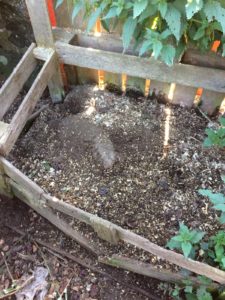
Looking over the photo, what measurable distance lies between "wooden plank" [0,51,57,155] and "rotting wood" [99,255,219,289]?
3.09ft

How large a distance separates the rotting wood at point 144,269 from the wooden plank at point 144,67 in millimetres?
1247

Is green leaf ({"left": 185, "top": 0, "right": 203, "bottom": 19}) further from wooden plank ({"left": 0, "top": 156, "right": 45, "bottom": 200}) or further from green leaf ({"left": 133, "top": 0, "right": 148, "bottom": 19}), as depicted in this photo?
wooden plank ({"left": 0, "top": 156, "right": 45, "bottom": 200})

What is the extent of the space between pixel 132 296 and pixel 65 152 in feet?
3.63

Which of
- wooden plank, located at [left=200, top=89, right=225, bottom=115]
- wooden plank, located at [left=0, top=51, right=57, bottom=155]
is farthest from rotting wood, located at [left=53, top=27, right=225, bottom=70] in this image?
wooden plank, located at [left=200, top=89, right=225, bottom=115]

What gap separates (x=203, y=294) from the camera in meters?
1.98

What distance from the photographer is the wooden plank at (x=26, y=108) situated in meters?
2.17

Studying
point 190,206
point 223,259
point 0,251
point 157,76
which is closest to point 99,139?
point 157,76

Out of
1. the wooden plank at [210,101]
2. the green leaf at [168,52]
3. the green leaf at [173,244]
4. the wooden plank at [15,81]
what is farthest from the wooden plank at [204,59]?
the green leaf at [173,244]

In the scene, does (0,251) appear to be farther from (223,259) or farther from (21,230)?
(223,259)

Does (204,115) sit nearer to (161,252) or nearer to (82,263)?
(161,252)

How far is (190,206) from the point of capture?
239cm

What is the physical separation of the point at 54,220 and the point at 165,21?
1430 millimetres

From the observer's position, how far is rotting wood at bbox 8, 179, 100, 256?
7.48ft

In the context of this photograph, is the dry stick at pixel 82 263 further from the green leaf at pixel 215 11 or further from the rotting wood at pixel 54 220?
the green leaf at pixel 215 11
